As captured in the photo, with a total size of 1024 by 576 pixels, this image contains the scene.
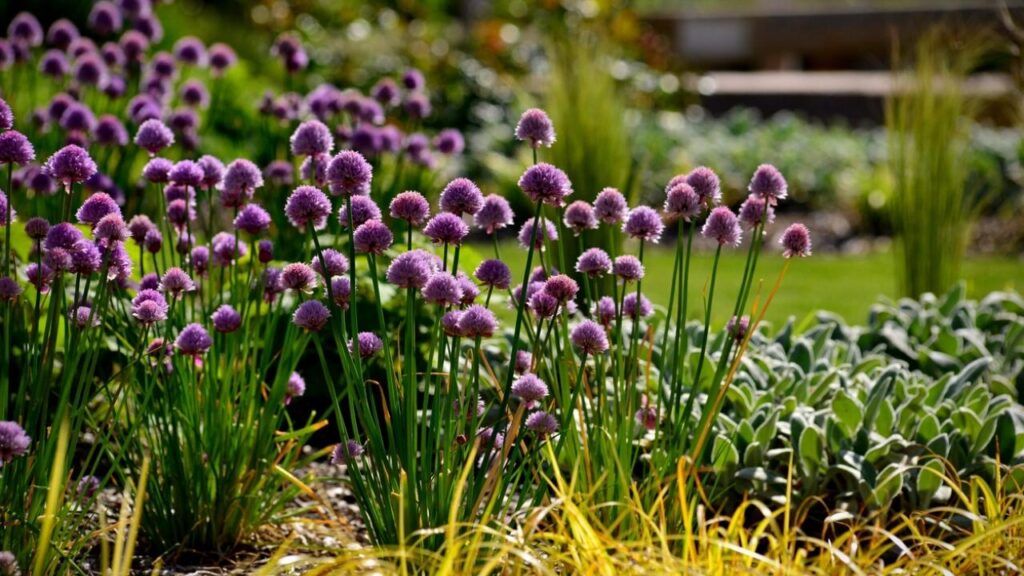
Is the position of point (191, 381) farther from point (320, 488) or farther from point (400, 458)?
point (320, 488)

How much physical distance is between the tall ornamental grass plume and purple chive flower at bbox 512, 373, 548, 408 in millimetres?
3070

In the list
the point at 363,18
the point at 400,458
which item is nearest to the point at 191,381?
the point at 400,458

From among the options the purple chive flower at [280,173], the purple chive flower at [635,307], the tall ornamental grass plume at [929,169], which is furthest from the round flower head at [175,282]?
the tall ornamental grass plume at [929,169]

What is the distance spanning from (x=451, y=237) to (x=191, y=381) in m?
0.80

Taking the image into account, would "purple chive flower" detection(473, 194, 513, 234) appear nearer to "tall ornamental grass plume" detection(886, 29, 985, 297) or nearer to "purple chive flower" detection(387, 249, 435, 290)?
"purple chive flower" detection(387, 249, 435, 290)

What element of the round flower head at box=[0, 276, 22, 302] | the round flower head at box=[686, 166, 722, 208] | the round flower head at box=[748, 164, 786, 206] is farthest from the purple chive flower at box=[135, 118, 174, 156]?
the round flower head at box=[748, 164, 786, 206]

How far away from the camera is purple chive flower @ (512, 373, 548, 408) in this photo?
2424mm

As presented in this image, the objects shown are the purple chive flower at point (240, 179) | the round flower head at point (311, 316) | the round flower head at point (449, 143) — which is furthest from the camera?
the round flower head at point (449, 143)

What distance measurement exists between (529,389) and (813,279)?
4904mm

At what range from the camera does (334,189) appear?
2.29m

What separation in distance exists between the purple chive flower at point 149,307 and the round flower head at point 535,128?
0.77m

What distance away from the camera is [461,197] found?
2330 millimetres

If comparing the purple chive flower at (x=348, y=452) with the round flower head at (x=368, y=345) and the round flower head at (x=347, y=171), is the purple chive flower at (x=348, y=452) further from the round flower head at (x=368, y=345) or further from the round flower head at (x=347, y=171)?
the round flower head at (x=347, y=171)

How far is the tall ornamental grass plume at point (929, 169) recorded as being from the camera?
499 cm
